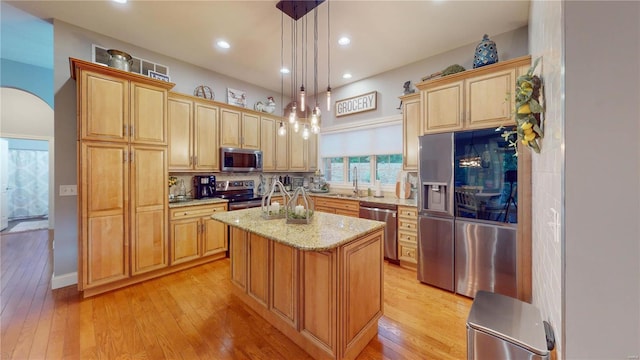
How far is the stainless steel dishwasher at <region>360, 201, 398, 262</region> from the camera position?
3.36 m

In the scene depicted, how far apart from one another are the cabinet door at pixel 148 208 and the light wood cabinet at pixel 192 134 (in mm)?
341

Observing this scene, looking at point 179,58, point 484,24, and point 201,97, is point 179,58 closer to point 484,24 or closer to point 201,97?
point 201,97

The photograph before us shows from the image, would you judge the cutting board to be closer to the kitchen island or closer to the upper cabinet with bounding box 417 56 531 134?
the upper cabinet with bounding box 417 56 531 134

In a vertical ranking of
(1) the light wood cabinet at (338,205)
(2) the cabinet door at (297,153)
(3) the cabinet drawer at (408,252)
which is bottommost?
(3) the cabinet drawer at (408,252)

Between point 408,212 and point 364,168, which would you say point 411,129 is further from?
point 364,168

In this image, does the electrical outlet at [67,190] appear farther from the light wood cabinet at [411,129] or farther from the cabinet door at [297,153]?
the light wood cabinet at [411,129]

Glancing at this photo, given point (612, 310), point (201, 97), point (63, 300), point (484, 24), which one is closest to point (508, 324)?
point (612, 310)

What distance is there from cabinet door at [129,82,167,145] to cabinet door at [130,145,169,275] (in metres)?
0.12

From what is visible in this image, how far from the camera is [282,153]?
15.7 ft

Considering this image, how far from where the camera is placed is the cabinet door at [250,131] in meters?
4.17

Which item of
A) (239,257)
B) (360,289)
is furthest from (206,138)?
(360,289)

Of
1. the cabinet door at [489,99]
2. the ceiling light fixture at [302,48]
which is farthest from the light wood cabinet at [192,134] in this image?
the cabinet door at [489,99]

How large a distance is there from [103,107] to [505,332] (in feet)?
13.1

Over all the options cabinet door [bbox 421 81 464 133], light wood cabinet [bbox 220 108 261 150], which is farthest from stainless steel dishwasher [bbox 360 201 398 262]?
light wood cabinet [bbox 220 108 261 150]
